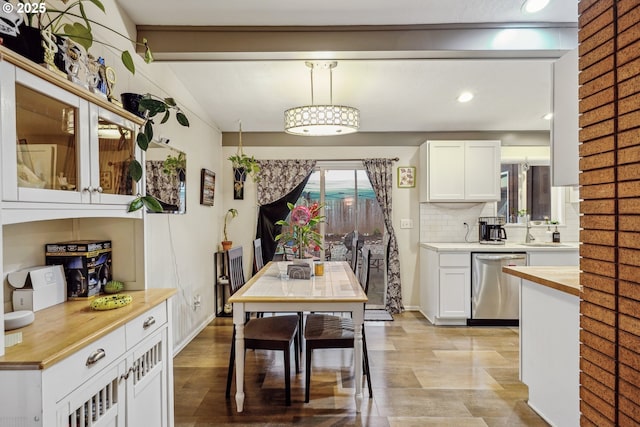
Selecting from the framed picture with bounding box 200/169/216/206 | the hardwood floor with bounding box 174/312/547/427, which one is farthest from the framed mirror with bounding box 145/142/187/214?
the hardwood floor with bounding box 174/312/547/427

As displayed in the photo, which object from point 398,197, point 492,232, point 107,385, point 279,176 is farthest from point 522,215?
point 107,385

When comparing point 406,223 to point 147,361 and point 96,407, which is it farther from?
point 96,407

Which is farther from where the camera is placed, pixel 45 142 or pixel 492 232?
pixel 492 232

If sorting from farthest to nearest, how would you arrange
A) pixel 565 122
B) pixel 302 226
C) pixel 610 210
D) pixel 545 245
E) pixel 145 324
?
pixel 545 245 < pixel 302 226 < pixel 565 122 < pixel 145 324 < pixel 610 210

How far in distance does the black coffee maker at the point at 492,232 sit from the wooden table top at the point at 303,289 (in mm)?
2231

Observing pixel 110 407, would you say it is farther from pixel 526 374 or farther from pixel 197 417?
pixel 526 374

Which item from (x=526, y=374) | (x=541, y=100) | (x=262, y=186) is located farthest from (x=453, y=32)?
(x=262, y=186)

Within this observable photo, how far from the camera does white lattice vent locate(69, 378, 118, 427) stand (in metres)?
1.29

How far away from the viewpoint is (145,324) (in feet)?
5.79

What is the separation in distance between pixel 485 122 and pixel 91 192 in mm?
4373

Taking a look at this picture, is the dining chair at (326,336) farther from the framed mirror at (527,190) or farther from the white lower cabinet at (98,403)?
the framed mirror at (527,190)

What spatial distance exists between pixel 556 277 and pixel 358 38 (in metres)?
2.05

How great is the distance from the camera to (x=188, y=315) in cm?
379

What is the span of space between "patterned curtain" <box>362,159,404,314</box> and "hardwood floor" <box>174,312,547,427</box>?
2.76ft
